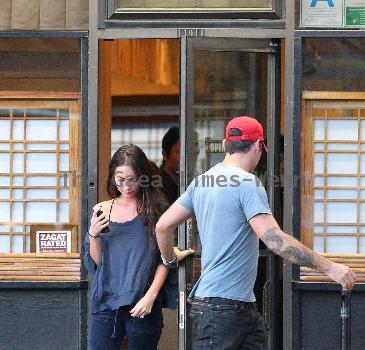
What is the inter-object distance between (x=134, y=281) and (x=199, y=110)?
1.44 m

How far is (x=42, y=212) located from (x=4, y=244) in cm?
36

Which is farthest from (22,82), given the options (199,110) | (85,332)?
(85,332)

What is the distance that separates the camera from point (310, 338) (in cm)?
762

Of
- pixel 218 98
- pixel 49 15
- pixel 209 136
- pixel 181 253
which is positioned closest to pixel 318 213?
pixel 209 136

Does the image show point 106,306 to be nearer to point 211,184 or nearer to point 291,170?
point 211,184

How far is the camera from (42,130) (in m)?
7.78

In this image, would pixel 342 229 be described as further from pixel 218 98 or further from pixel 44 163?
pixel 44 163

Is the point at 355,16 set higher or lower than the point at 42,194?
higher

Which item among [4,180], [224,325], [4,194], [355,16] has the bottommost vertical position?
[224,325]

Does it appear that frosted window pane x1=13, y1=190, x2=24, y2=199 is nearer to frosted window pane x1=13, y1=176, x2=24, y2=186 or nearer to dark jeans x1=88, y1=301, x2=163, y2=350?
frosted window pane x1=13, y1=176, x2=24, y2=186

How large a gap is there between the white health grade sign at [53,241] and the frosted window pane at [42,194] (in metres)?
0.25

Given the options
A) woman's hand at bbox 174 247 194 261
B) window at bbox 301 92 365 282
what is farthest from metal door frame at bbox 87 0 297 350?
woman's hand at bbox 174 247 194 261

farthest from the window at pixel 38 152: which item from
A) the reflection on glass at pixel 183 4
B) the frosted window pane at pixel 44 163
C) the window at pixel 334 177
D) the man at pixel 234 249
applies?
the man at pixel 234 249

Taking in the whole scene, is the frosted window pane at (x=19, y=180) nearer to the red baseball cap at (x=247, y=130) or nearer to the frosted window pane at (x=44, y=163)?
the frosted window pane at (x=44, y=163)
